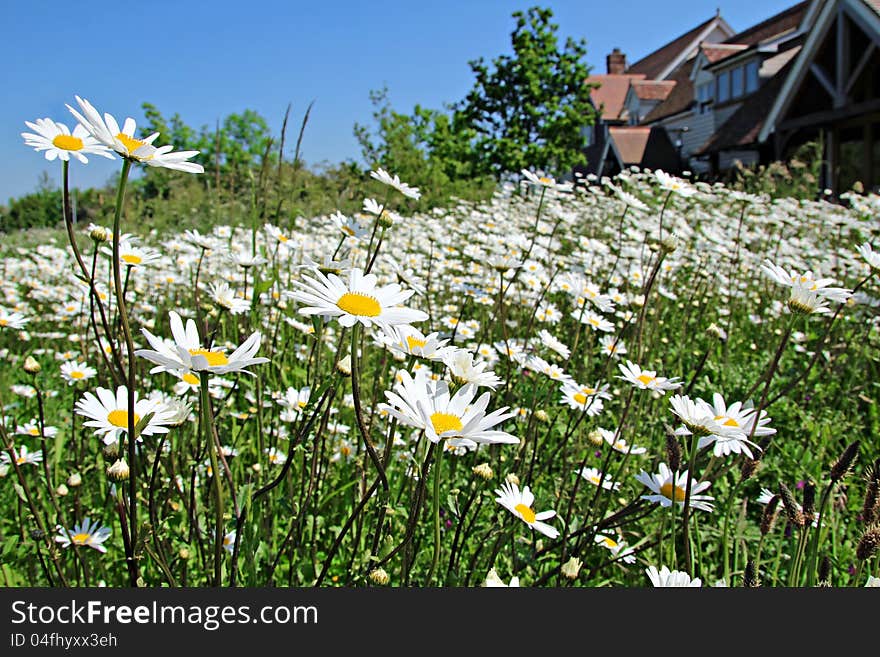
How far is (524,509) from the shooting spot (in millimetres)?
1359

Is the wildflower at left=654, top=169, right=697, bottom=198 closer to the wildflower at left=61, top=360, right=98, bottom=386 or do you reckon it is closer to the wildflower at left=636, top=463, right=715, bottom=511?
the wildflower at left=636, top=463, right=715, bottom=511

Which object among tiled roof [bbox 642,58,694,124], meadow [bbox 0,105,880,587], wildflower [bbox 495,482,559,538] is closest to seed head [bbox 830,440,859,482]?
meadow [bbox 0,105,880,587]

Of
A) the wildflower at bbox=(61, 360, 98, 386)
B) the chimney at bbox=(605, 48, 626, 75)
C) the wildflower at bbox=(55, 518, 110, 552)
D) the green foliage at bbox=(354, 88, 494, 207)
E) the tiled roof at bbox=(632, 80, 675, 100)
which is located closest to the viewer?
the wildflower at bbox=(55, 518, 110, 552)

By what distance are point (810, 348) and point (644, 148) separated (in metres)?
26.9

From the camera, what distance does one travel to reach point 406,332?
130 centimetres

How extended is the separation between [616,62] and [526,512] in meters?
51.5

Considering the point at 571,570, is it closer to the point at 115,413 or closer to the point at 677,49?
the point at 115,413

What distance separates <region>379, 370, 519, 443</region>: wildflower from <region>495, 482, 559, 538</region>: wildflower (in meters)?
0.31

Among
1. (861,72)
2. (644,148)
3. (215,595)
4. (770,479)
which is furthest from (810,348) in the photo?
(644,148)

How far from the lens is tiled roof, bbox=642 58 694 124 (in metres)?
29.4

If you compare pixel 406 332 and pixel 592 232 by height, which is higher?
pixel 592 232

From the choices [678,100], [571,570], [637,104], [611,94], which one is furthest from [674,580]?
[611,94]

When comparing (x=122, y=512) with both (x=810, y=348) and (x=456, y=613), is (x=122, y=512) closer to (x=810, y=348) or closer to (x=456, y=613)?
(x=456, y=613)

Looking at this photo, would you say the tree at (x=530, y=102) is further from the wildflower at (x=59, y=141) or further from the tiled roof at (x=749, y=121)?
the wildflower at (x=59, y=141)
